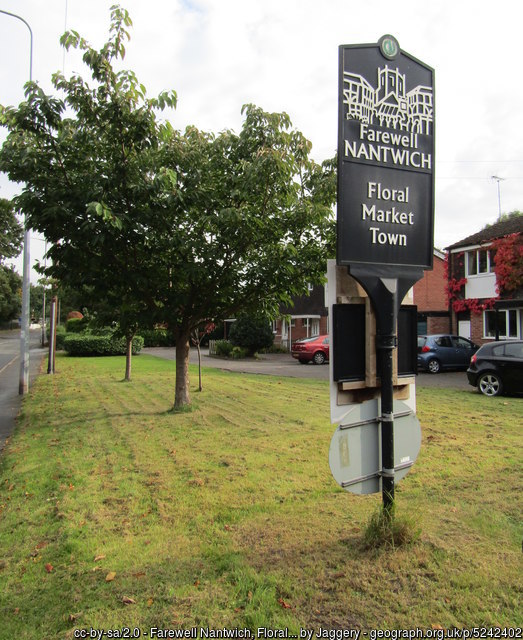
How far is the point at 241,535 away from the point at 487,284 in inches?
890

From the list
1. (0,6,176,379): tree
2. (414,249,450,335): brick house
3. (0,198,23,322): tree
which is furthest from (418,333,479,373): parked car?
(0,198,23,322): tree

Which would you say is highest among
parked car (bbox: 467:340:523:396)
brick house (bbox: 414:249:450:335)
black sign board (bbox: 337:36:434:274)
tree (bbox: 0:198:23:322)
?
tree (bbox: 0:198:23:322)

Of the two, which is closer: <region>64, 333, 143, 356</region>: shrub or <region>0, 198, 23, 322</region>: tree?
<region>64, 333, 143, 356</region>: shrub

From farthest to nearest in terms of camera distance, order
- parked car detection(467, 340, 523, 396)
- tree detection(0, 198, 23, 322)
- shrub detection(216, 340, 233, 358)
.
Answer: tree detection(0, 198, 23, 322) → shrub detection(216, 340, 233, 358) → parked car detection(467, 340, 523, 396)

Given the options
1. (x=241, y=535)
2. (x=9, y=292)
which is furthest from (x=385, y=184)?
(x=9, y=292)

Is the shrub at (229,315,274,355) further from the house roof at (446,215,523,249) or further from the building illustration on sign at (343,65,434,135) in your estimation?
the building illustration on sign at (343,65,434,135)

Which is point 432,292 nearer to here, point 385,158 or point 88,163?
point 88,163

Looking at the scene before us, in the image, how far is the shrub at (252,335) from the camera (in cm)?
3086

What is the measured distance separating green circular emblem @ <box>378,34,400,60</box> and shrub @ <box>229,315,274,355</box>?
88.2 ft

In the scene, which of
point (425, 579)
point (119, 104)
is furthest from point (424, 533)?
point (119, 104)

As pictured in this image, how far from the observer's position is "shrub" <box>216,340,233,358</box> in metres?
31.4

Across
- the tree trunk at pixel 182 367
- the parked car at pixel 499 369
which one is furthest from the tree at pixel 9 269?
the parked car at pixel 499 369

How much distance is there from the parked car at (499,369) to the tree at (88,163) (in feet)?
30.4

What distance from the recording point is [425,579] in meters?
3.32
